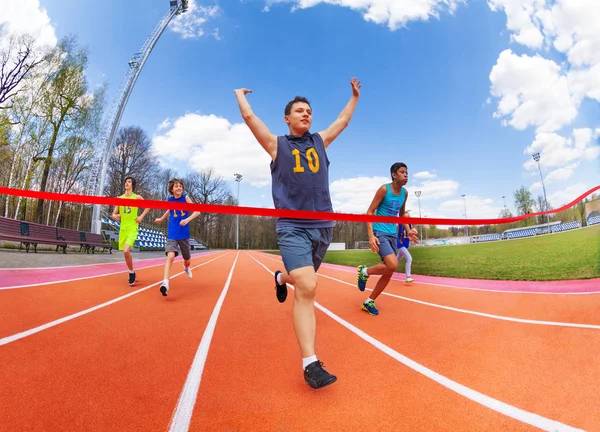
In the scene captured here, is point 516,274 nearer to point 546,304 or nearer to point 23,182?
point 546,304

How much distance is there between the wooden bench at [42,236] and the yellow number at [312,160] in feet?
9.83

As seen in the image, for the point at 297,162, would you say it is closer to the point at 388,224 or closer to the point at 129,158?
the point at 388,224

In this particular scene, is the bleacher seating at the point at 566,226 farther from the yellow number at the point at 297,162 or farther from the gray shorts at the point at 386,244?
the yellow number at the point at 297,162

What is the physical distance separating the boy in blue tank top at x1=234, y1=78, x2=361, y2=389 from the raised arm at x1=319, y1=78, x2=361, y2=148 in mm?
105

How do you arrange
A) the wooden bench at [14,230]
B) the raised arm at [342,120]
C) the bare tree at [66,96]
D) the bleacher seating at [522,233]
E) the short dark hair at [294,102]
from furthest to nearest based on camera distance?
1. the bleacher seating at [522,233]
2. the bare tree at [66,96]
3. the wooden bench at [14,230]
4. the raised arm at [342,120]
5. the short dark hair at [294,102]

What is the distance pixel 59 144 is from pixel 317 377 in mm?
3738

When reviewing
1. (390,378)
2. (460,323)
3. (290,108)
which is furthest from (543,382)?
(290,108)

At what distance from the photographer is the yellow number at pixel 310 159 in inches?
69.8

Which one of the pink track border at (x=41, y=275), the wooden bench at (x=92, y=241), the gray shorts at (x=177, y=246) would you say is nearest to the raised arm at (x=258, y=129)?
the wooden bench at (x=92, y=241)

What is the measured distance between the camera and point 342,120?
2152 millimetres

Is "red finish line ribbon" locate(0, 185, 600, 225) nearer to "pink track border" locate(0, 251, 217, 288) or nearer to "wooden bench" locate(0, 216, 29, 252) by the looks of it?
"wooden bench" locate(0, 216, 29, 252)

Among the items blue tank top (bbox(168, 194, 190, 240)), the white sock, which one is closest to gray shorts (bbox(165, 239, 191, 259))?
blue tank top (bbox(168, 194, 190, 240))

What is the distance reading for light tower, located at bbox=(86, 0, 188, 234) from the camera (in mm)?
3191

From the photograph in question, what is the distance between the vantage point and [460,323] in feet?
9.38
